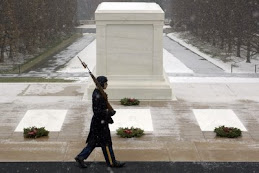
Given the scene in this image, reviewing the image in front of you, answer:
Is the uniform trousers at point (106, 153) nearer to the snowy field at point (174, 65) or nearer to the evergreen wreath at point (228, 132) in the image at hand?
the evergreen wreath at point (228, 132)

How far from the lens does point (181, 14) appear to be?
66.2 m

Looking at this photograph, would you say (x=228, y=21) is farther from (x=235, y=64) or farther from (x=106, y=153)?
(x=106, y=153)

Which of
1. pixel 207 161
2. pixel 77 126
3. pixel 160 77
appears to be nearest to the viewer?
pixel 207 161

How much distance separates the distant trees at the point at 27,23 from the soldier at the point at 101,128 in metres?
27.5

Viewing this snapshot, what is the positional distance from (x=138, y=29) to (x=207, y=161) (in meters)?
7.01

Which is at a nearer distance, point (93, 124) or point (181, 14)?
point (93, 124)

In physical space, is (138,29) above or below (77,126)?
above

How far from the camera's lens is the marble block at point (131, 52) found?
50.8ft

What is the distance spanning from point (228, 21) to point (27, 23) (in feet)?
59.4

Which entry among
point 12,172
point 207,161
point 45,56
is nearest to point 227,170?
point 207,161

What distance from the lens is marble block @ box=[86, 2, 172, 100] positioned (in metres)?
15.5

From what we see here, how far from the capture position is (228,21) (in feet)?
133

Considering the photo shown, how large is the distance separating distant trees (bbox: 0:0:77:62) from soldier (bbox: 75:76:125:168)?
27.5 metres

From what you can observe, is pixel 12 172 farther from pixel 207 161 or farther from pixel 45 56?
pixel 45 56
